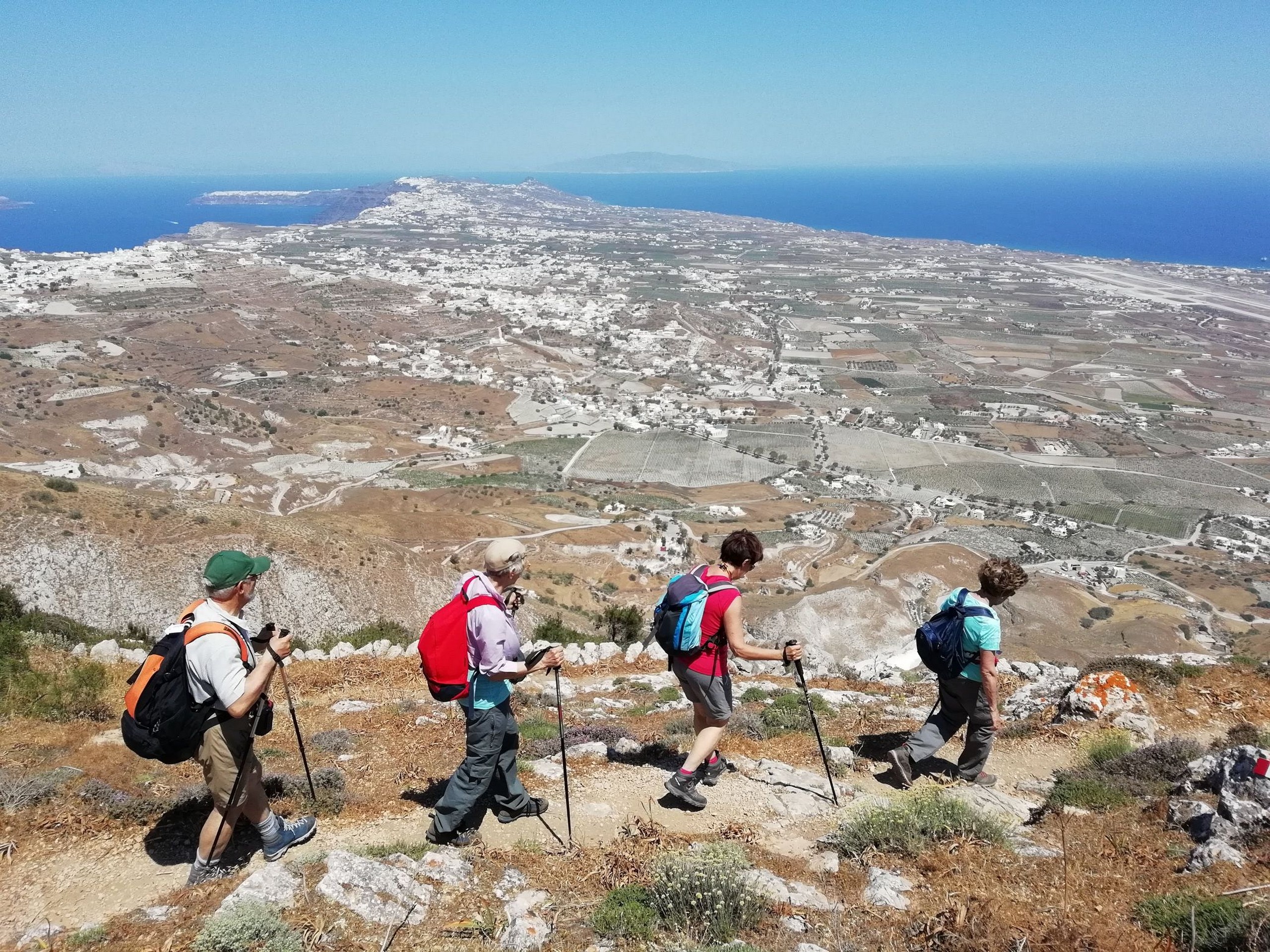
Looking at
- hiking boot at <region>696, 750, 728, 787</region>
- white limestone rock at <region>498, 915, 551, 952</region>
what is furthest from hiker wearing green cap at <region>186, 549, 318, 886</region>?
hiking boot at <region>696, 750, 728, 787</region>

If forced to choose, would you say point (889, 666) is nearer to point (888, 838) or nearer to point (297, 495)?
point (888, 838)

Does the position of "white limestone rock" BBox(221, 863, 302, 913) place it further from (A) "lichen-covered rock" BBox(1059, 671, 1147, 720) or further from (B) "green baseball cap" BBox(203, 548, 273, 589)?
(A) "lichen-covered rock" BBox(1059, 671, 1147, 720)

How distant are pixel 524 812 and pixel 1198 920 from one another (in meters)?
4.16

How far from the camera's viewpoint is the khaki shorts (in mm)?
4125

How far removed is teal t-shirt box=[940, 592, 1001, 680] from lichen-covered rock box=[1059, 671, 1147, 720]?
11.4 feet

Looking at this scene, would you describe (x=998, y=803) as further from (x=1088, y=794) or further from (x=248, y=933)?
(x=248, y=933)

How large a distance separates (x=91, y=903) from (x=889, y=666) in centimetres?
1373

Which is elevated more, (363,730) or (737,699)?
(363,730)

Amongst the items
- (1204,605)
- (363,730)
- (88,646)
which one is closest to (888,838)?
(363,730)

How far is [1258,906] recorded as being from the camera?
3605 millimetres

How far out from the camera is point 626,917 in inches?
162

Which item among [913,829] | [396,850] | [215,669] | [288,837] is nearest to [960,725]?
[913,829]

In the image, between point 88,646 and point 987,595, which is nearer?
point 987,595

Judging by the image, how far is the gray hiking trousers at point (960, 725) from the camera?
5.90 m
